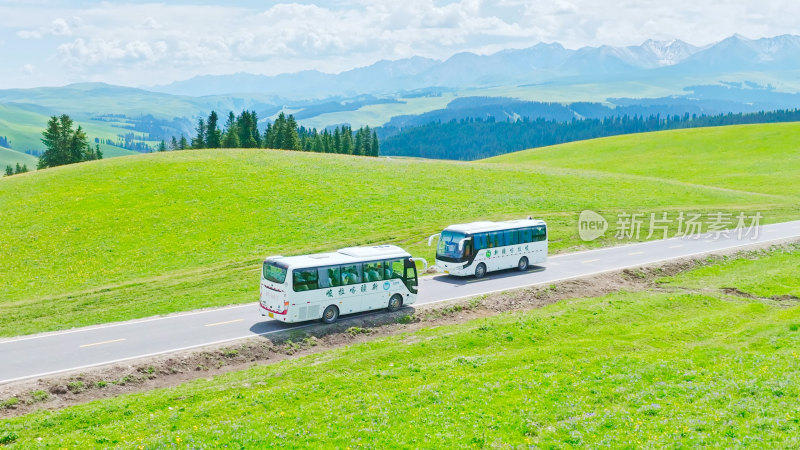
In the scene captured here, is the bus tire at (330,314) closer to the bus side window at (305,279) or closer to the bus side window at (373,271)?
the bus side window at (305,279)

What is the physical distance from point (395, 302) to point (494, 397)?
13.9 meters

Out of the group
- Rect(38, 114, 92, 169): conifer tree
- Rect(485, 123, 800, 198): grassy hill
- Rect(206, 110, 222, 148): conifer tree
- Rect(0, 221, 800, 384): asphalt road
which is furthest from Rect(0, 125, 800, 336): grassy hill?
Rect(206, 110, 222, 148): conifer tree

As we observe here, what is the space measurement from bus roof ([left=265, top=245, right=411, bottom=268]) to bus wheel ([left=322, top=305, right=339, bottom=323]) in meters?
2.18

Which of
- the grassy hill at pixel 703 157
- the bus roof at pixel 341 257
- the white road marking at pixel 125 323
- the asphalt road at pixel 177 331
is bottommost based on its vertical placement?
the white road marking at pixel 125 323

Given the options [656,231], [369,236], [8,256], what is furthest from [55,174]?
[656,231]

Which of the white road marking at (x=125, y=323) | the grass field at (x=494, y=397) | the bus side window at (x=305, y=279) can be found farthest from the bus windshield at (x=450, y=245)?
the white road marking at (x=125, y=323)

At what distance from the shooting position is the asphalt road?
958 inches

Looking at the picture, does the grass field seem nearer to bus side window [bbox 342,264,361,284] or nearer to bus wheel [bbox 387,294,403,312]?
bus wheel [bbox 387,294,403,312]

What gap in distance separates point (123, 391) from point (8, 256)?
102ft

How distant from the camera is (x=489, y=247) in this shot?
130 ft

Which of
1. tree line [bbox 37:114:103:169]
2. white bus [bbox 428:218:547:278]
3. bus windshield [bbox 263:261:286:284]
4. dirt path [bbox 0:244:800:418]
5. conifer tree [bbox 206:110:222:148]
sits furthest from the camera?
conifer tree [bbox 206:110:222:148]

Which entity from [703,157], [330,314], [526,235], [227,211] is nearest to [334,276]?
[330,314]

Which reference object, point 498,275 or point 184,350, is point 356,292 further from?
point 498,275

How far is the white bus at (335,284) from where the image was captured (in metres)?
28.4
